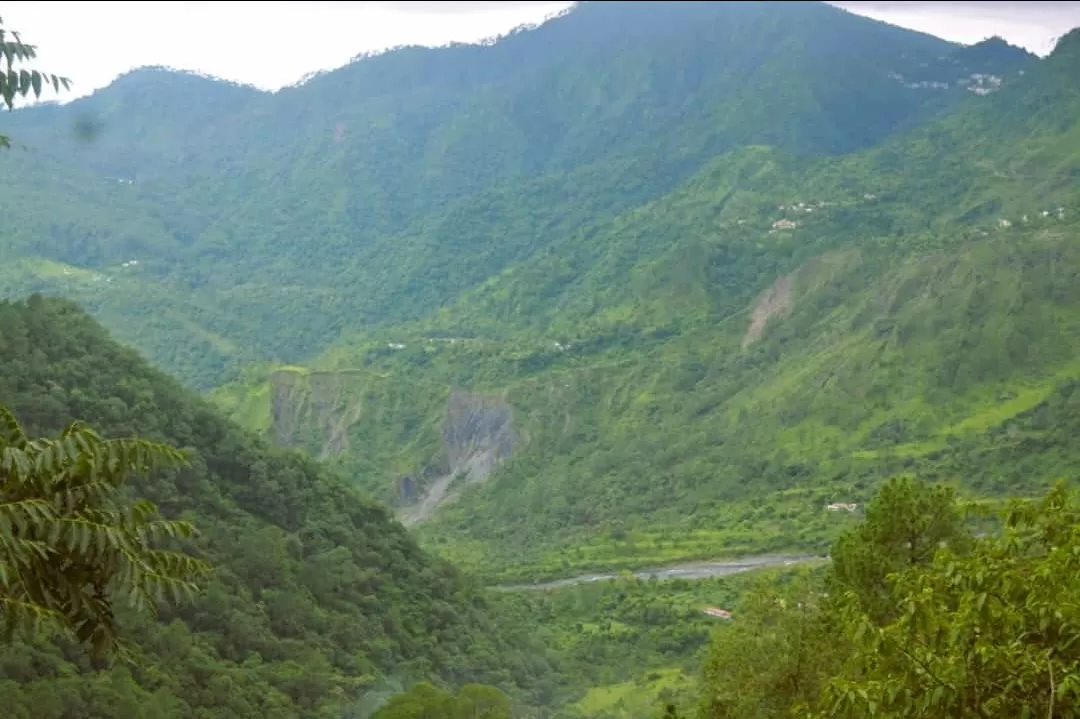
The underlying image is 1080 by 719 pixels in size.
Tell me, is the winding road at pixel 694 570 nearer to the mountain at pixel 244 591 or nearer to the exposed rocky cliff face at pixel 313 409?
the mountain at pixel 244 591

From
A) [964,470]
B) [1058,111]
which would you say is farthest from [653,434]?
[1058,111]

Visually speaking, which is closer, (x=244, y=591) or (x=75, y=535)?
(x=75, y=535)

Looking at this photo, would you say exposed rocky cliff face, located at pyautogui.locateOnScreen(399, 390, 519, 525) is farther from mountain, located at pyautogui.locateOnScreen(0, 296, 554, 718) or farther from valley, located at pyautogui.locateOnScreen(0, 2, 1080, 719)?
mountain, located at pyautogui.locateOnScreen(0, 296, 554, 718)

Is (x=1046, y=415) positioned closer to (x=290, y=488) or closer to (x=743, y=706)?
(x=290, y=488)

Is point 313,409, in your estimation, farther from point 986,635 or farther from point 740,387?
point 986,635

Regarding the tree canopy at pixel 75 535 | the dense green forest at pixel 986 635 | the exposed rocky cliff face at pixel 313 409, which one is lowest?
the exposed rocky cliff face at pixel 313 409

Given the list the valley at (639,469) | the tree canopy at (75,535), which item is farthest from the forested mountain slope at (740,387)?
the tree canopy at (75,535)

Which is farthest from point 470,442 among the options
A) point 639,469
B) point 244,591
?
point 244,591
